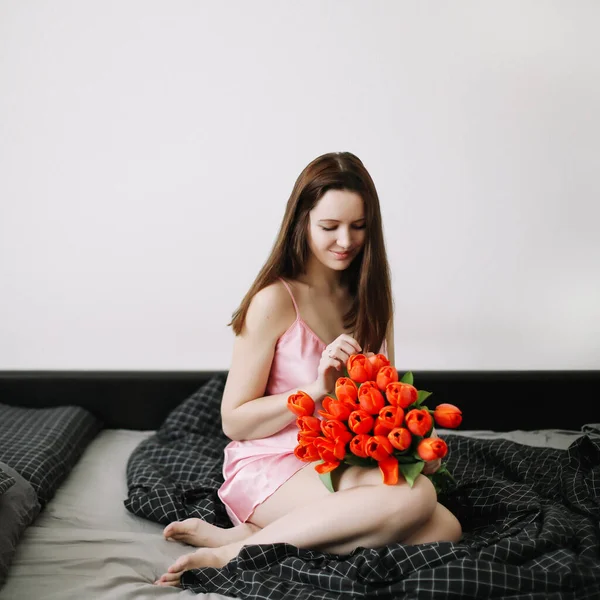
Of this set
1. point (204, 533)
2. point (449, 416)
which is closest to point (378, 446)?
point (449, 416)

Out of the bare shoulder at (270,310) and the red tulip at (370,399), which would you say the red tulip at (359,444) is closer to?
the red tulip at (370,399)

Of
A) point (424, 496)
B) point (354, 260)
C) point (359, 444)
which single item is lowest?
point (424, 496)

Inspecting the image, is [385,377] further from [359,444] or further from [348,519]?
[348,519]

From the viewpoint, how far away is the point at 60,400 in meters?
2.29

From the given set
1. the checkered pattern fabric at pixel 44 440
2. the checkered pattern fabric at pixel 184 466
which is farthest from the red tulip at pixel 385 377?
the checkered pattern fabric at pixel 44 440

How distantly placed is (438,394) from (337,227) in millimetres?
930

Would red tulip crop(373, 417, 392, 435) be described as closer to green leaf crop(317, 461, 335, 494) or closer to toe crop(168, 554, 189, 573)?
green leaf crop(317, 461, 335, 494)

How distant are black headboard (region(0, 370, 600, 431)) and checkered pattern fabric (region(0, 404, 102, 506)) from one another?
0.07 m

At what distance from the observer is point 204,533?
5.12 feet

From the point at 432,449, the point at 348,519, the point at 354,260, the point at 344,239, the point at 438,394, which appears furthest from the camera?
the point at 438,394

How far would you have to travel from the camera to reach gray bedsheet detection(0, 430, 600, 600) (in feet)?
4.47

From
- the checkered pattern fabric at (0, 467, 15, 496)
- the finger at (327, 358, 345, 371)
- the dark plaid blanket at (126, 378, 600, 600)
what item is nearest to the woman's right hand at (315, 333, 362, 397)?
the finger at (327, 358, 345, 371)

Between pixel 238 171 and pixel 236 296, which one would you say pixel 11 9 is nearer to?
pixel 238 171

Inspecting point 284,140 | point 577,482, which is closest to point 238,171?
point 284,140
